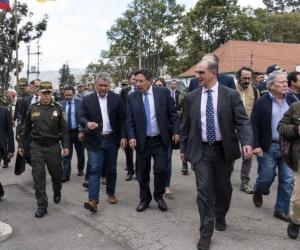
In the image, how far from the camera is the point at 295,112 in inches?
160

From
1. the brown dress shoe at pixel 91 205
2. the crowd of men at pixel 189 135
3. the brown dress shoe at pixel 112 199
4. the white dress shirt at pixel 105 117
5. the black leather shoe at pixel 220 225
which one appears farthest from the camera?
the brown dress shoe at pixel 112 199

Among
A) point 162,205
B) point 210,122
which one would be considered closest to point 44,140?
point 162,205

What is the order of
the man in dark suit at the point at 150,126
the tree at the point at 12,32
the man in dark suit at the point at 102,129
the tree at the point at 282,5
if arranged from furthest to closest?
the tree at the point at 282,5, the tree at the point at 12,32, the man in dark suit at the point at 102,129, the man in dark suit at the point at 150,126

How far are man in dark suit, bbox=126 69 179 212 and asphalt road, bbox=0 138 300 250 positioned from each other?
1.41 feet

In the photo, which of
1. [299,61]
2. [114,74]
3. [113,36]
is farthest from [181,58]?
[114,74]

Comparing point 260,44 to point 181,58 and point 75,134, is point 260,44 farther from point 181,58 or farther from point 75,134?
point 75,134

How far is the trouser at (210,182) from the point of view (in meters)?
3.98

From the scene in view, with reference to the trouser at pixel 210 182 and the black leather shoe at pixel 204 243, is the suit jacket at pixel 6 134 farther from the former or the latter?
the black leather shoe at pixel 204 243

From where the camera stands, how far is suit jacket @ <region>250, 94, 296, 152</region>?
478 cm

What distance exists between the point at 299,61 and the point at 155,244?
38700 mm

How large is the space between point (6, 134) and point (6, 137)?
0.16ft

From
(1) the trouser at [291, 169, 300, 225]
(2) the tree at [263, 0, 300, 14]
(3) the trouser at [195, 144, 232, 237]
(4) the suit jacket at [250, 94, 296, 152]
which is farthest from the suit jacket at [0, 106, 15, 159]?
(2) the tree at [263, 0, 300, 14]

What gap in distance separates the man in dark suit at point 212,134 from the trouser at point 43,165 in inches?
85.7

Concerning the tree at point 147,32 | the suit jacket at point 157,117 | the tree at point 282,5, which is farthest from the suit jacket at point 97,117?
the tree at point 282,5
